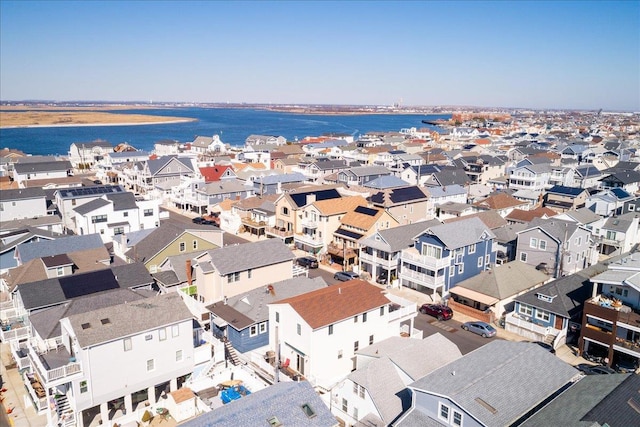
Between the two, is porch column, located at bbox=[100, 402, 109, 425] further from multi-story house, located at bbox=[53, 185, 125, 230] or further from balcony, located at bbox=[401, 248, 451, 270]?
multi-story house, located at bbox=[53, 185, 125, 230]

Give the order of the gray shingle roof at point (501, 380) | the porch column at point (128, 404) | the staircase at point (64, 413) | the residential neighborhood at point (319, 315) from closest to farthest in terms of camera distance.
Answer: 1. the gray shingle roof at point (501, 380)
2. the residential neighborhood at point (319, 315)
3. the staircase at point (64, 413)
4. the porch column at point (128, 404)

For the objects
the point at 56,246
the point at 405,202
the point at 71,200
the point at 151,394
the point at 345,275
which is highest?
the point at 71,200

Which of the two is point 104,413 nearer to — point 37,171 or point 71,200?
point 71,200

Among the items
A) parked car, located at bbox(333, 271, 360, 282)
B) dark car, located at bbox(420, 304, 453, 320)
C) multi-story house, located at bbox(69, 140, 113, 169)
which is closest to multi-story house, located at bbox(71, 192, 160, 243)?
parked car, located at bbox(333, 271, 360, 282)

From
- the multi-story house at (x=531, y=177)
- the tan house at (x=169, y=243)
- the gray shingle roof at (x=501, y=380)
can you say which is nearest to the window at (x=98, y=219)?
the tan house at (x=169, y=243)

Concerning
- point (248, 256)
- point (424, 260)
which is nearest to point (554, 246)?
point (424, 260)

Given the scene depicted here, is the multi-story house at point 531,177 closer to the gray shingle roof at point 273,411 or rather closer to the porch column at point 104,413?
the gray shingle roof at point 273,411
